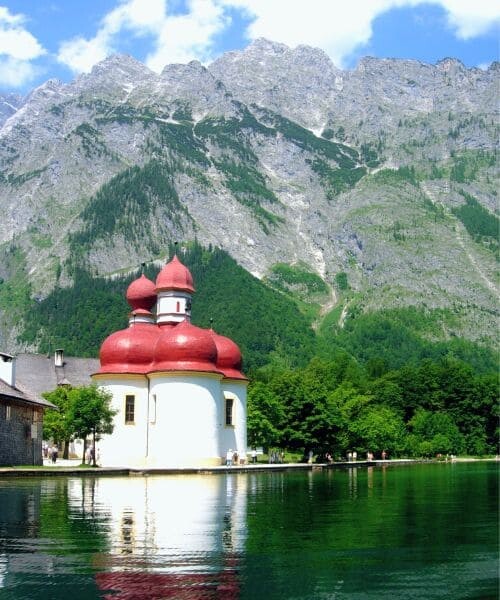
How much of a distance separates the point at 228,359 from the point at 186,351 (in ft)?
21.0

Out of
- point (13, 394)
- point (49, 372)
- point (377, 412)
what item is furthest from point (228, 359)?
point (377, 412)

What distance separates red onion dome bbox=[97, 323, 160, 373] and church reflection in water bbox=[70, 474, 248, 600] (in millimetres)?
33456

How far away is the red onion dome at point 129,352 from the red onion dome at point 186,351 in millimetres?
2965

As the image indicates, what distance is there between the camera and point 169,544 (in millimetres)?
17891

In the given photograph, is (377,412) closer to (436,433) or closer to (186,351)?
(436,433)

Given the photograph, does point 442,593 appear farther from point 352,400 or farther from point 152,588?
point 352,400

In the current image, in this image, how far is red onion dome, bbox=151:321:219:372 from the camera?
61719 mm

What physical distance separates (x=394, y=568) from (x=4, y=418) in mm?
36890

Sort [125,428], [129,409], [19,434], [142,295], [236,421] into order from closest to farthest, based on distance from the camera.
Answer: [19,434] → [125,428] → [129,409] → [236,421] → [142,295]

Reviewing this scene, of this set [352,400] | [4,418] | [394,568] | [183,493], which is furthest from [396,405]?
[394,568]

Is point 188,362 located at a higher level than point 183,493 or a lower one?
higher

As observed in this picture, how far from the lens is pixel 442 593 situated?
532 inches

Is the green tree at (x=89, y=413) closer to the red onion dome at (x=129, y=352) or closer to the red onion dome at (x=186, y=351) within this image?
the red onion dome at (x=186, y=351)

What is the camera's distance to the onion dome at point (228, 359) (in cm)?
6688
